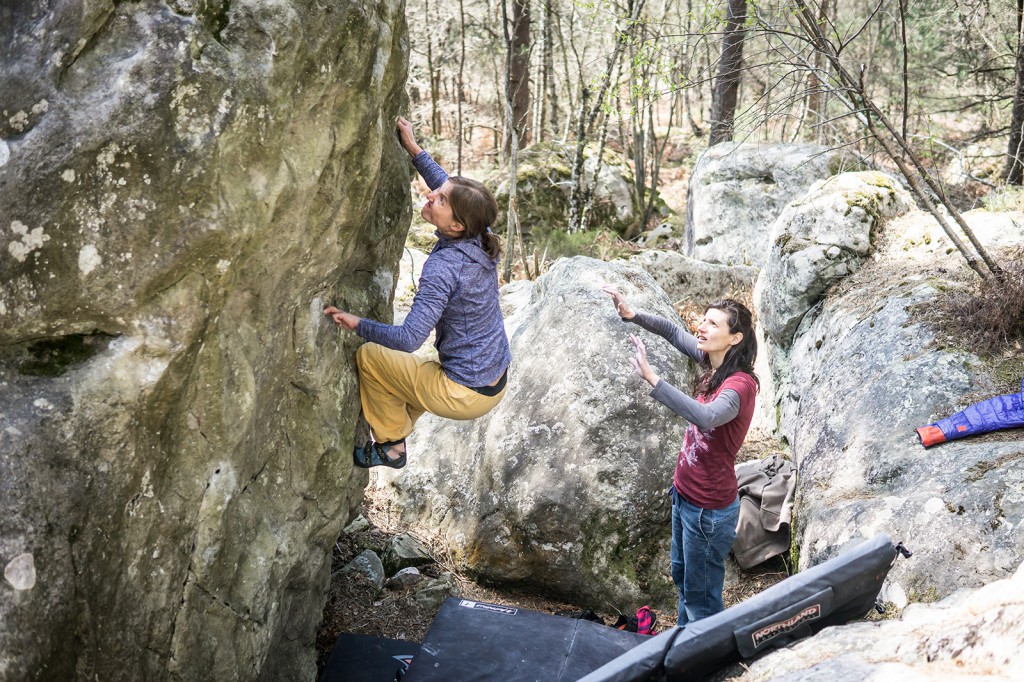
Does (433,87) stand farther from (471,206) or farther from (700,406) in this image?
(700,406)

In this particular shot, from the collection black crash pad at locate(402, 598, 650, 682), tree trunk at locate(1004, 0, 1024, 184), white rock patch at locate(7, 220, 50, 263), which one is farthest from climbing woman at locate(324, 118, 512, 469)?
tree trunk at locate(1004, 0, 1024, 184)

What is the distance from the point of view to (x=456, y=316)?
168 inches

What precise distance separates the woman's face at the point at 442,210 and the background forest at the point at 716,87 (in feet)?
10.6

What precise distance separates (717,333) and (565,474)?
6.86 ft

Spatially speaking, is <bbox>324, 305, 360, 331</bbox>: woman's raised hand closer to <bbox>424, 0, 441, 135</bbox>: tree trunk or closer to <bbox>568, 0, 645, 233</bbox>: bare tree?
<bbox>568, 0, 645, 233</bbox>: bare tree

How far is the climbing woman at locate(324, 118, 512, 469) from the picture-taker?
4023mm

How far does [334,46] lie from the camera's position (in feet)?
11.7

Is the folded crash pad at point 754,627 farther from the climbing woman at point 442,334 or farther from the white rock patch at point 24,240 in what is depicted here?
A: the white rock patch at point 24,240

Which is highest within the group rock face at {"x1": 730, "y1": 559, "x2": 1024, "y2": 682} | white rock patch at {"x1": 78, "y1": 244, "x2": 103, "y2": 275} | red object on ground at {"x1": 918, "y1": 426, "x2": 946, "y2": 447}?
white rock patch at {"x1": 78, "y1": 244, "x2": 103, "y2": 275}

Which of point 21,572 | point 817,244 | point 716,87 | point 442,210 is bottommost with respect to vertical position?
point 21,572

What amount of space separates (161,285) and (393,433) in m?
1.92

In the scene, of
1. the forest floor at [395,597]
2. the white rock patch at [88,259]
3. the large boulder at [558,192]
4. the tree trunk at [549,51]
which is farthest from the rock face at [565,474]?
the large boulder at [558,192]

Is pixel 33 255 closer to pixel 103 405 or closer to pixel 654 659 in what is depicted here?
pixel 103 405

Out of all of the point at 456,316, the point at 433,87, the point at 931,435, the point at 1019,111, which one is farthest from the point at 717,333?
the point at 433,87
